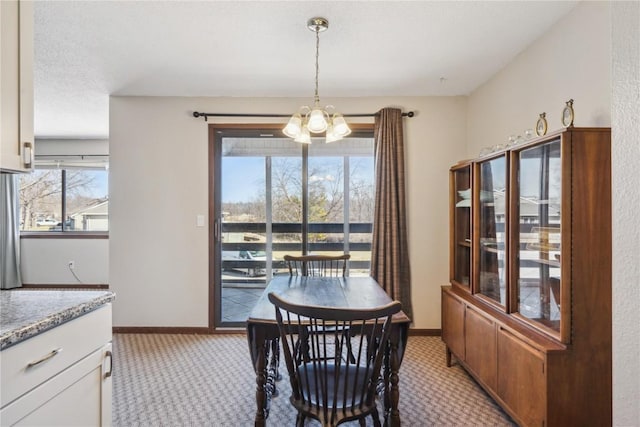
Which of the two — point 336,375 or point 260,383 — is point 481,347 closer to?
point 336,375

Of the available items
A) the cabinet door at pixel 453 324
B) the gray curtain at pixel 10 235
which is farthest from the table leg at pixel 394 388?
the gray curtain at pixel 10 235

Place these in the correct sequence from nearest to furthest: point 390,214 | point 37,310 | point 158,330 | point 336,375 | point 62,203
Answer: point 37,310, point 336,375, point 390,214, point 158,330, point 62,203

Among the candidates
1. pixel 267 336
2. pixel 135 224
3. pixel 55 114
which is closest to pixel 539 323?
pixel 267 336

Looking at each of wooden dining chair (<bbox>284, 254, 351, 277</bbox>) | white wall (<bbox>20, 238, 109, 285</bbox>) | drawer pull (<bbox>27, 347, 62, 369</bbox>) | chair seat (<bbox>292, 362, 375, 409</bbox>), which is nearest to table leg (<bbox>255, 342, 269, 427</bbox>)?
chair seat (<bbox>292, 362, 375, 409</bbox>)

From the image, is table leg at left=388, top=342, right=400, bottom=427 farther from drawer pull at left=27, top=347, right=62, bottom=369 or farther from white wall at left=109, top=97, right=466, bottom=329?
white wall at left=109, top=97, right=466, bottom=329

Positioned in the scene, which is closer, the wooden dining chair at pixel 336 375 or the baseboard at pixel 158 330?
the wooden dining chair at pixel 336 375

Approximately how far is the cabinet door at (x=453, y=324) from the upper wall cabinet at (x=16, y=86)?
8.71 ft

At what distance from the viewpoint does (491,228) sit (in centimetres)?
243

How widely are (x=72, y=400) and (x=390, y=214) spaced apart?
2.78m

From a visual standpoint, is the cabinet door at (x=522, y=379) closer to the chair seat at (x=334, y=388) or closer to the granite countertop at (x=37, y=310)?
the chair seat at (x=334, y=388)

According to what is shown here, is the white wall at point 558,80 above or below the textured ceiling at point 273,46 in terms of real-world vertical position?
below

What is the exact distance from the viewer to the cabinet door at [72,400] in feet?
3.34

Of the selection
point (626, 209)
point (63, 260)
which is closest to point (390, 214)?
point (626, 209)

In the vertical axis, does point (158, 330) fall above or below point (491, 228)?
below
